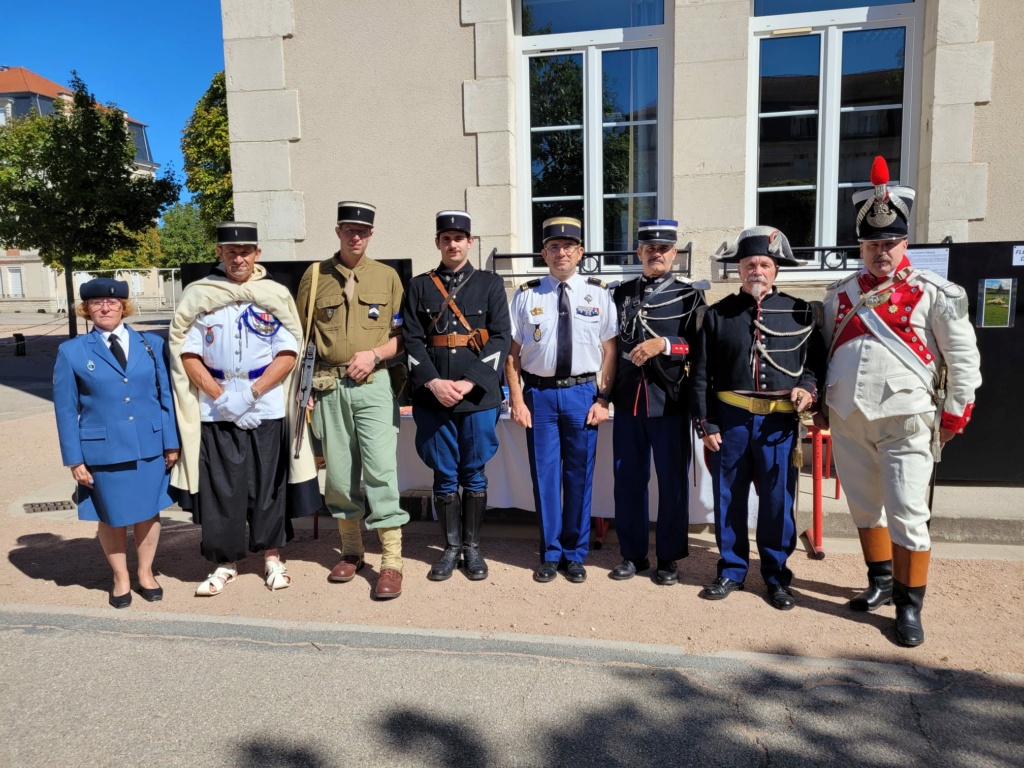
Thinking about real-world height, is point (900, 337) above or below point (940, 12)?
below

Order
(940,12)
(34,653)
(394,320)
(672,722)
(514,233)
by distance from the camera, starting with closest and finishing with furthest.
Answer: (672,722), (34,653), (394,320), (940,12), (514,233)

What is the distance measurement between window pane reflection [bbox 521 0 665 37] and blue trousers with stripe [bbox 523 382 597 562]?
413 cm

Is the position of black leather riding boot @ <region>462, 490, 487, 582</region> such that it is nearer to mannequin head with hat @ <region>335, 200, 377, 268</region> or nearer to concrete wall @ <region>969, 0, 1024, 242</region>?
mannequin head with hat @ <region>335, 200, 377, 268</region>

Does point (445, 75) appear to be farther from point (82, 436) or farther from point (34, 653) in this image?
point (34, 653)

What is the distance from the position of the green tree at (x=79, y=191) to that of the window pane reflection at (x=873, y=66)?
18.2 metres

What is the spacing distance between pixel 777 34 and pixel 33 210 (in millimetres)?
19286

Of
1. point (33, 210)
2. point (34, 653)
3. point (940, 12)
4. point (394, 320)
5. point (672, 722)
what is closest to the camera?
point (672, 722)

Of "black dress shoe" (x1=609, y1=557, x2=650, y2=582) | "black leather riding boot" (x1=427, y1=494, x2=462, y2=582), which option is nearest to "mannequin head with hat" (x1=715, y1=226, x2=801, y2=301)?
"black dress shoe" (x1=609, y1=557, x2=650, y2=582)

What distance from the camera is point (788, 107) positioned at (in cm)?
658

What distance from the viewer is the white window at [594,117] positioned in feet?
22.3

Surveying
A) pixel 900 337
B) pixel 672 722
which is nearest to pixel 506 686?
pixel 672 722

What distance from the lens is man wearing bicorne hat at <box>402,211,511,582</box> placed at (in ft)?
14.0

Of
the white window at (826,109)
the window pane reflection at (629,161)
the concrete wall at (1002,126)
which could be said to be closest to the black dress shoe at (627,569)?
the white window at (826,109)

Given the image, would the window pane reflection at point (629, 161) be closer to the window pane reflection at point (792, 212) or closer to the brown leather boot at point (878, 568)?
the window pane reflection at point (792, 212)
